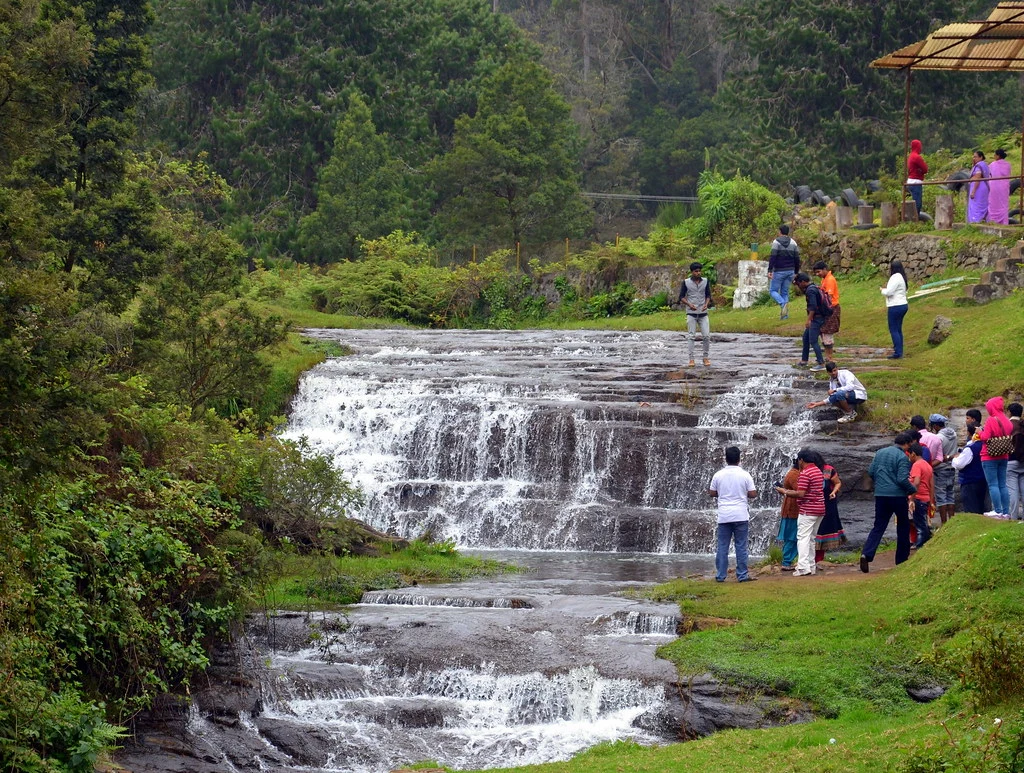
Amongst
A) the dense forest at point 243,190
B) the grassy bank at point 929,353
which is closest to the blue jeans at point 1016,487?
the grassy bank at point 929,353

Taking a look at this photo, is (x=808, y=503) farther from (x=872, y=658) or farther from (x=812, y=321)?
(x=812, y=321)

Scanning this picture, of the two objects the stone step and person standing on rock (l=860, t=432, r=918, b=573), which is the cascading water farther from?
the stone step

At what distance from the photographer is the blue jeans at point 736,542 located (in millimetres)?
15438

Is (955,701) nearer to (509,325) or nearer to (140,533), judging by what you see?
(140,533)

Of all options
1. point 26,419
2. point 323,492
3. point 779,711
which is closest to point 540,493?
point 323,492

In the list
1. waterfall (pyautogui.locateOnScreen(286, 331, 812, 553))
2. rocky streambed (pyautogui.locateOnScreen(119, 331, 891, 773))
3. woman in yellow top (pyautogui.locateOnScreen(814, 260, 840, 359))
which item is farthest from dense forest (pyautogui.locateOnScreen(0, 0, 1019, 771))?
woman in yellow top (pyautogui.locateOnScreen(814, 260, 840, 359))

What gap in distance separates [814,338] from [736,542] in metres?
7.71

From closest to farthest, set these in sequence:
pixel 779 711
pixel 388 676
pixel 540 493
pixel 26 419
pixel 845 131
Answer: pixel 26 419 < pixel 779 711 < pixel 388 676 < pixel 540 493 < pixel 845 131

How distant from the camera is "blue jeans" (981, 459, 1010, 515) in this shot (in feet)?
52.0

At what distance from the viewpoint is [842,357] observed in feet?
76.6

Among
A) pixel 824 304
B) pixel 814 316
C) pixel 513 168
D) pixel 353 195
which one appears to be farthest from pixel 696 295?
pixel 353 195

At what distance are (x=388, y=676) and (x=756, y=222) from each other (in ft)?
80.0

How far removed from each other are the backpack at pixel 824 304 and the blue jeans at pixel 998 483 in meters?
6.04

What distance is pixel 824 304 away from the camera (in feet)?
71.1
